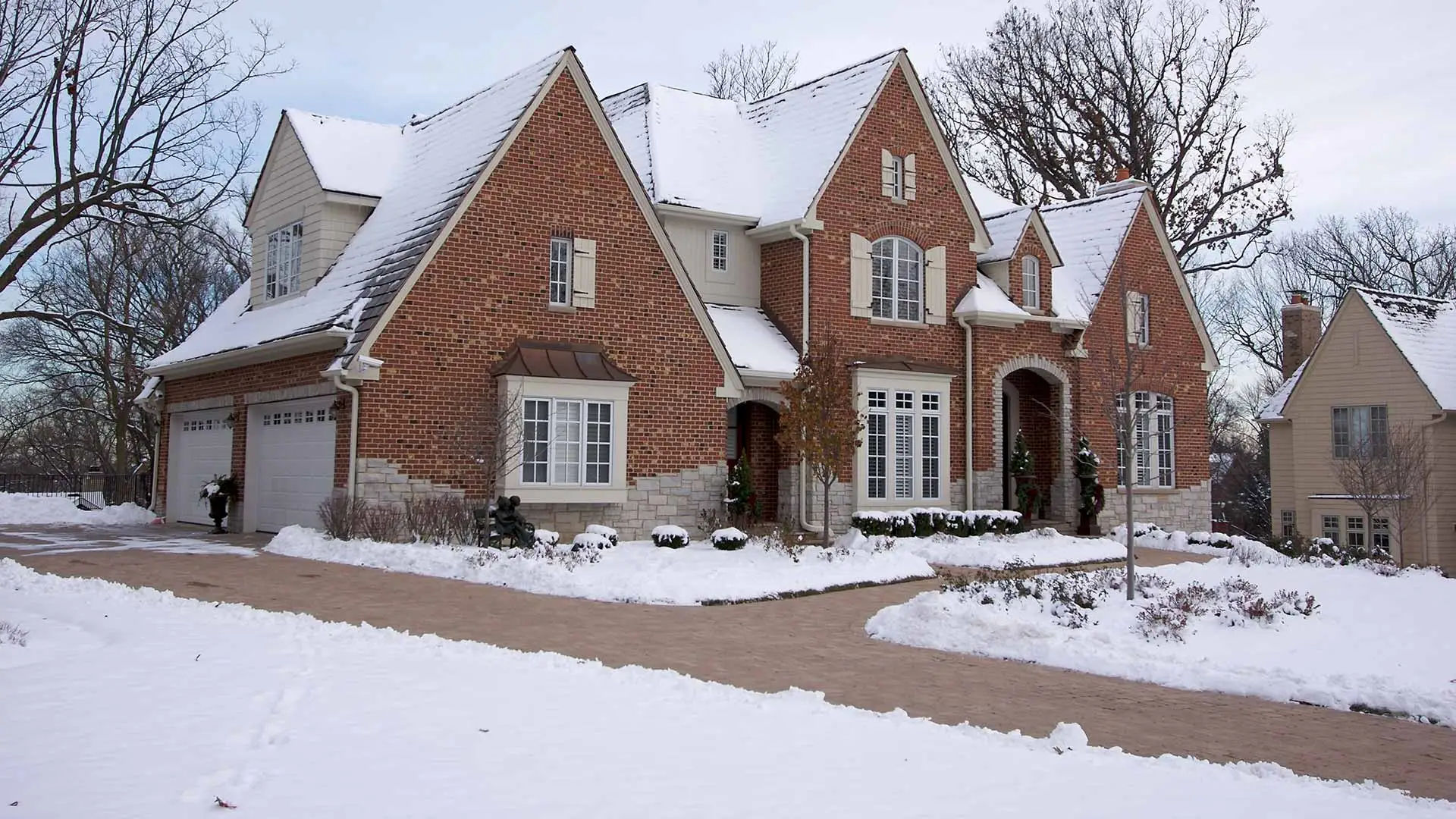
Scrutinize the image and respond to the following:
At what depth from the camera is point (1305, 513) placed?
104 ft

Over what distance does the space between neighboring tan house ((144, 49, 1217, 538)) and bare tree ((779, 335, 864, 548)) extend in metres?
2.00

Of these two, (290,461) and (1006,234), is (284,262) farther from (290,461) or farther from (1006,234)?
(1006,234)

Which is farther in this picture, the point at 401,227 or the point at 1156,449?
the point at 1156,449

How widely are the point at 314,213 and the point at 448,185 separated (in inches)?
110

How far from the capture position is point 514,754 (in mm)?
6113

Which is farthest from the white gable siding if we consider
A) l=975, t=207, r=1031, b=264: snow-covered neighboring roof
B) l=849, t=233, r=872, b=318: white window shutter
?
l=975, t=207, r=1031, b=264: snow-covered neighboring roof

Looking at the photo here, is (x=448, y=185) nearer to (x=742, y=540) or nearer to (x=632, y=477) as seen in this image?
(x=632, y=477)

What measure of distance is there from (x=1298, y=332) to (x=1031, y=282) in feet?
42.6

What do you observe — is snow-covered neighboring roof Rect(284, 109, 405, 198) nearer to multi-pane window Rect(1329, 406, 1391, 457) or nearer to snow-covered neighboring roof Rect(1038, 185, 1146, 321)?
snow-covered neighboring roof Rect(1038, 185, 1146, 321)

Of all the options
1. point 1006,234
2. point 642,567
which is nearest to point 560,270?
point 642,567

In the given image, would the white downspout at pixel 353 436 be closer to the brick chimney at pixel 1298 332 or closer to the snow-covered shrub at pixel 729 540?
the snow-covered shrub at pixel 729 540

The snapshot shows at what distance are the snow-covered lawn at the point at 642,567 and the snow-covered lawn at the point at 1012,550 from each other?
1498 millimetres

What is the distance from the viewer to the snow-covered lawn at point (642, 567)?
13.4 m

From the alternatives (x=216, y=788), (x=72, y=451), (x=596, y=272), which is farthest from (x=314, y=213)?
(x=72, y=451)
